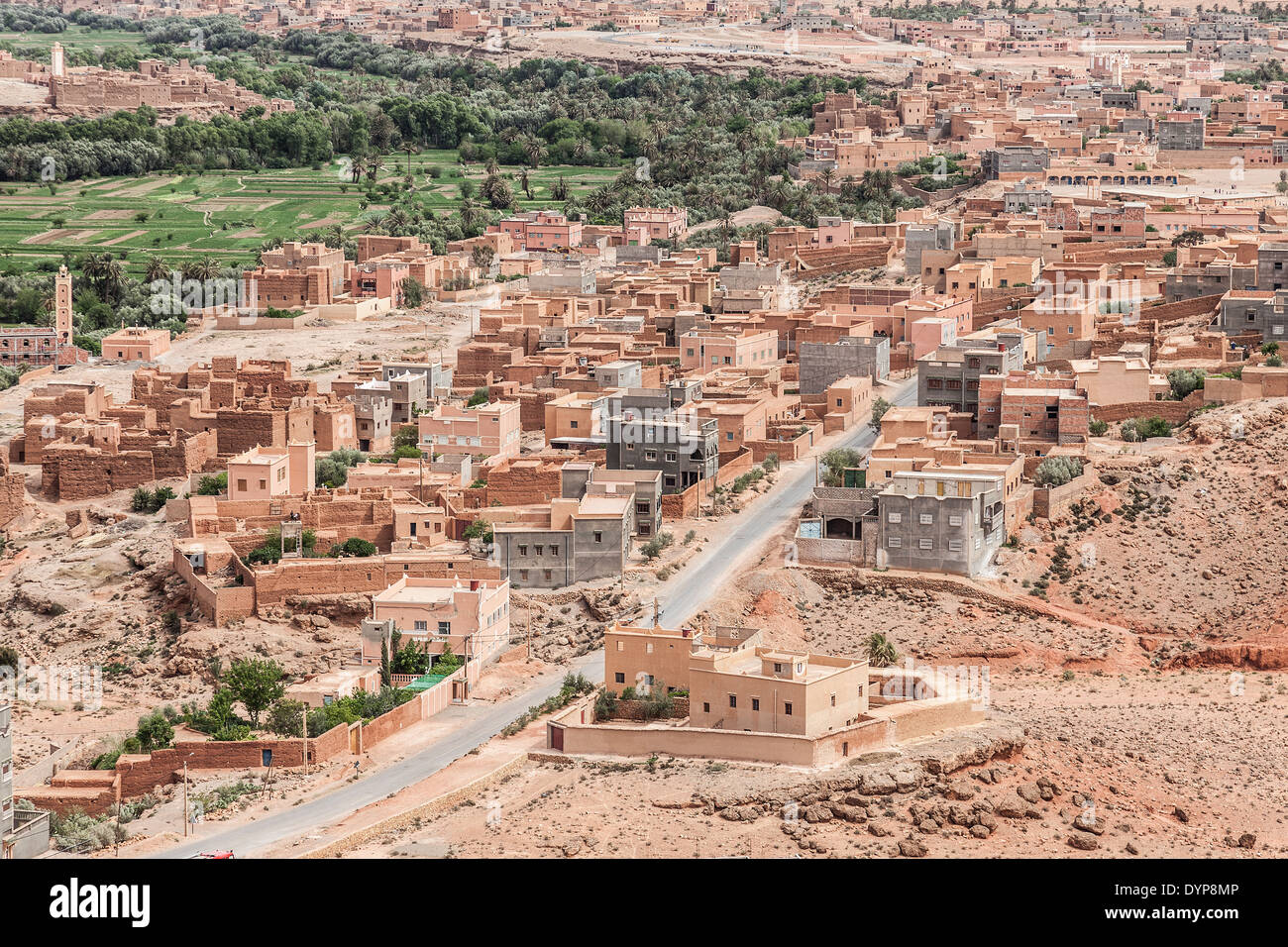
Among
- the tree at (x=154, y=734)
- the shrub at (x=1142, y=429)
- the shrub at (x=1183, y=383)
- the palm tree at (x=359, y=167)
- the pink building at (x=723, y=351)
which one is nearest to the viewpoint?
the tree at (x=154, y=734)

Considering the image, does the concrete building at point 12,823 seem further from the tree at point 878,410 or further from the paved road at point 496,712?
the tree at point 878,410

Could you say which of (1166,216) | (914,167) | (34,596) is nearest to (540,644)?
(34,596)

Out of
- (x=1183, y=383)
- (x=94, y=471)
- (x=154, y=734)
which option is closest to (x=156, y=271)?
(x=94, y=471)

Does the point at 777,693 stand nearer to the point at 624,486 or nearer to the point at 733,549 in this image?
the point at 733,549

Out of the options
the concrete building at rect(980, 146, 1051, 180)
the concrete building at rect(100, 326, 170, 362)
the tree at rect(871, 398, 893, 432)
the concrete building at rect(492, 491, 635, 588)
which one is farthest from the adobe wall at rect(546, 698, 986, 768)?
the concrete building at rect(980, 146, 1051, 180)

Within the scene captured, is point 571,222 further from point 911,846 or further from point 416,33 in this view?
point 416,33

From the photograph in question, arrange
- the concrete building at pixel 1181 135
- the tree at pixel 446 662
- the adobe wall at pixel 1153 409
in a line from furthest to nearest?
the concrete building at pixel 1181 135, the adobe wall at pixel 1153 409, the tree at pixel 446 662

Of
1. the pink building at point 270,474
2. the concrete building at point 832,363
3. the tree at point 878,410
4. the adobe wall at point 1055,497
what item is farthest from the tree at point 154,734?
the concrete building at point 832,363
